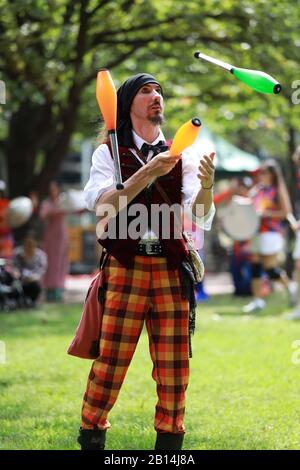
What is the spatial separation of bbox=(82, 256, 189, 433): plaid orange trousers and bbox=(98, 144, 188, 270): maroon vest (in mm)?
53

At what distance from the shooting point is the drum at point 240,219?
1215cm

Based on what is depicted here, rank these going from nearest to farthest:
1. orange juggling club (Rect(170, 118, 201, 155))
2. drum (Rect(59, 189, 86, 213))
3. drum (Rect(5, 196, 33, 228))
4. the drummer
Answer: orange juggling club (Rect(170, 118, 201, 155)) → the drummer → drum (Rect(5, 196, 33, 228)) → drum (Rect(59, 189, 86, 213))

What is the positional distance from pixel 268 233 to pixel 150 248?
8.00 metres

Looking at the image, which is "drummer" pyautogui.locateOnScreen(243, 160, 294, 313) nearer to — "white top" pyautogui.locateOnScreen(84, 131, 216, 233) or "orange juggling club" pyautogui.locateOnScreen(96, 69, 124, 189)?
"white top" pyautogui.locateOnScreen(84, 131, 216, 233)

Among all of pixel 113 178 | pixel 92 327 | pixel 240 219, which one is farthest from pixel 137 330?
pixel 240 219

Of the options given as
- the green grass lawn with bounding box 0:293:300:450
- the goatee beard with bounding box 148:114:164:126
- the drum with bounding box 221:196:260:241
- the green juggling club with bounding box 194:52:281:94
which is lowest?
the green grass lawn with bounding box 0:293:300:450

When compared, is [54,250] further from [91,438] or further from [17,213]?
[91,438]

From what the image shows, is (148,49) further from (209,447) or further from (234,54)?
(209,447)

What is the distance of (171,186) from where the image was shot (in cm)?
431

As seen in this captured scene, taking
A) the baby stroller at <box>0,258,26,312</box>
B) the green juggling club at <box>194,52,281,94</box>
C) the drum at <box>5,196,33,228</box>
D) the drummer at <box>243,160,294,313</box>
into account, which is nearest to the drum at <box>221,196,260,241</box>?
the drummer at <box>243,160,294,313</box>

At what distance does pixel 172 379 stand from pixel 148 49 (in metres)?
10.5

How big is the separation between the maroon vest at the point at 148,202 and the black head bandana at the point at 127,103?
3.2 inches

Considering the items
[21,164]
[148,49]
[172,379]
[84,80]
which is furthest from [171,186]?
[21,164]

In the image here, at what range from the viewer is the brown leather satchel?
4.34 m
